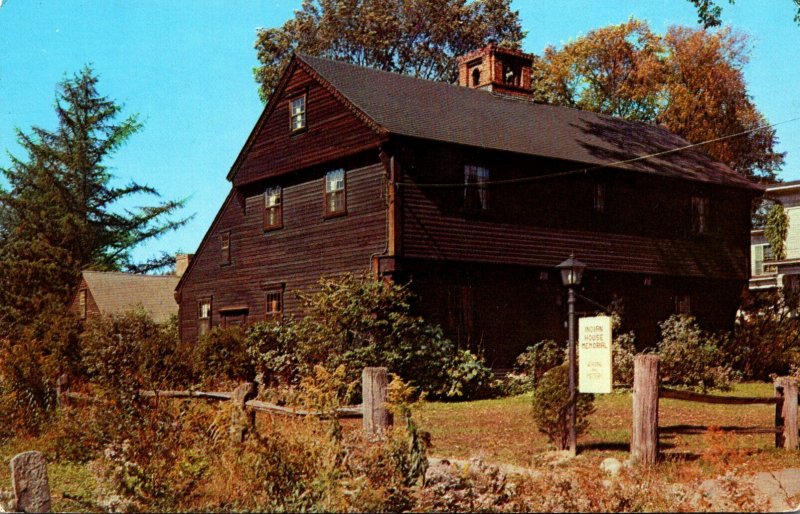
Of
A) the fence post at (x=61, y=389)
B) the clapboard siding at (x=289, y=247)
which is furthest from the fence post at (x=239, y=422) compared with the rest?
the clapboard siding at (x=289, y=247)

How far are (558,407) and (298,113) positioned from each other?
17.1 metres

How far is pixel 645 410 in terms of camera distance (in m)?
11.6

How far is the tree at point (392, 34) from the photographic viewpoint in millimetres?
31688

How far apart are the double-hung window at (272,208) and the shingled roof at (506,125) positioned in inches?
169

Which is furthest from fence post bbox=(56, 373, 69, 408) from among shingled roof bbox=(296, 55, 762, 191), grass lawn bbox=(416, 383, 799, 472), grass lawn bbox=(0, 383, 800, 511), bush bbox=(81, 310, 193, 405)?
shingled roof bbox=(296, 55, 762, 191)

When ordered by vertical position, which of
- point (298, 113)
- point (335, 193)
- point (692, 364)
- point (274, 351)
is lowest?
point (692, 364)

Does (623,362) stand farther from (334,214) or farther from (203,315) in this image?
(203,315)

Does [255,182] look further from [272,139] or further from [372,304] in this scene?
[372,304]

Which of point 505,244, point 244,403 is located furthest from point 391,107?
point 244,403

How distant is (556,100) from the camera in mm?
37438

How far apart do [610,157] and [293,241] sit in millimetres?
10345

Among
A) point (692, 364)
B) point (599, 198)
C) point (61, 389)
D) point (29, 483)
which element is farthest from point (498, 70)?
point (29, 483)

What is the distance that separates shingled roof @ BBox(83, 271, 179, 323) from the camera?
4191 centimetres

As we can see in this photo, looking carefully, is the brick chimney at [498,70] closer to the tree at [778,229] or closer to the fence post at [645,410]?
the tree at [778,229]
